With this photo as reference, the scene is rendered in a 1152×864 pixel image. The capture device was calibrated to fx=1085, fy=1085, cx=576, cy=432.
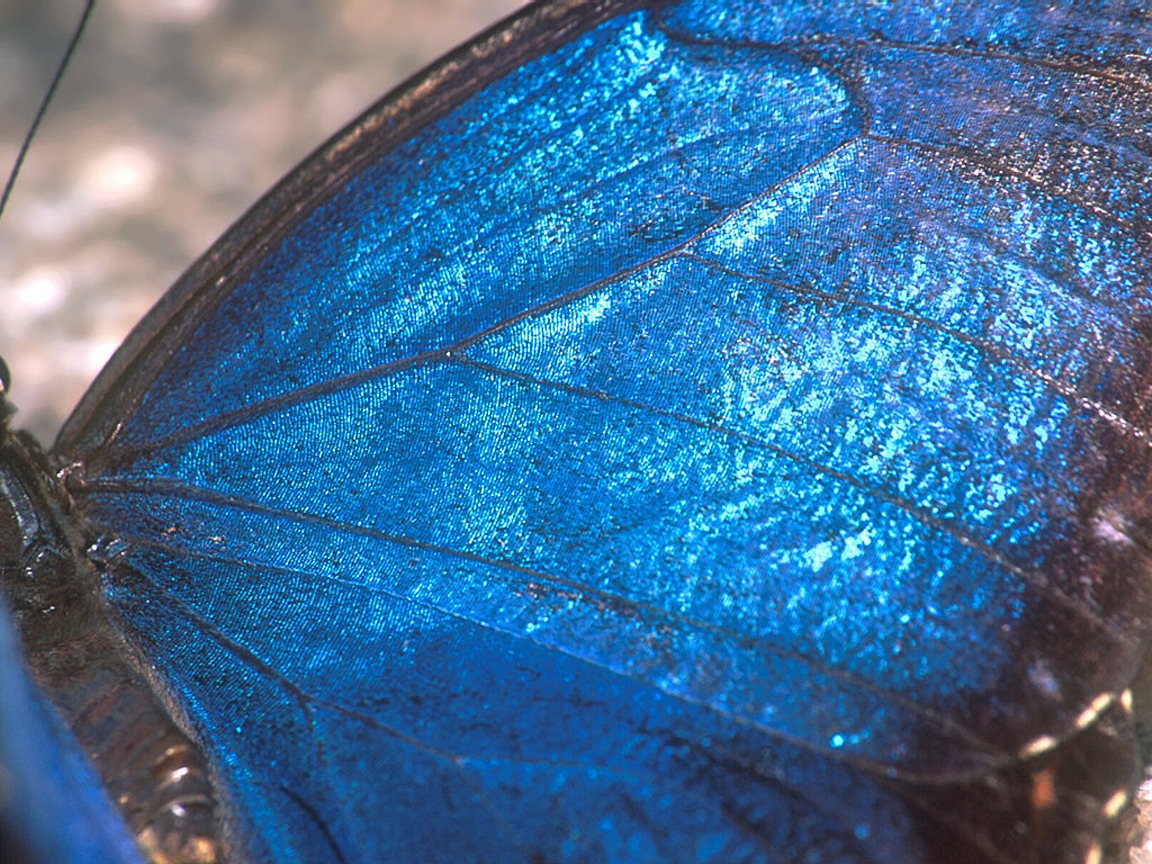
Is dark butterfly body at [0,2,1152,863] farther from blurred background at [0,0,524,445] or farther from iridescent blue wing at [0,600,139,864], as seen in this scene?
blurred background at [0,0,524,445]

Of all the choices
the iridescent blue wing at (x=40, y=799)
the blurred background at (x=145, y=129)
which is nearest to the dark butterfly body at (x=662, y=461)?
the iridescent blue wing at (x=40, y=799)

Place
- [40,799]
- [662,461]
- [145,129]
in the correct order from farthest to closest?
[145,129], [662,461], [40,799]

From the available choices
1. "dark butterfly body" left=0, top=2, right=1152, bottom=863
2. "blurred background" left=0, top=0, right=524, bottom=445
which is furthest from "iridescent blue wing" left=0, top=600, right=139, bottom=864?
"blurred background" left=0, top=0, right=524, bottom=445

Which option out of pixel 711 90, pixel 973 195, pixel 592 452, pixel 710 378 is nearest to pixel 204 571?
pixel 592 452

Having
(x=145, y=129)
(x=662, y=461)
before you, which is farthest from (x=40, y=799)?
(x=145, y=129)

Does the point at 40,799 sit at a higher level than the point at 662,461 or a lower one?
lower

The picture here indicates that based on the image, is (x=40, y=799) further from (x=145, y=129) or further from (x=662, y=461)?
(x=145, y=129)

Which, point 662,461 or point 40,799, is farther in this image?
point 662,461
